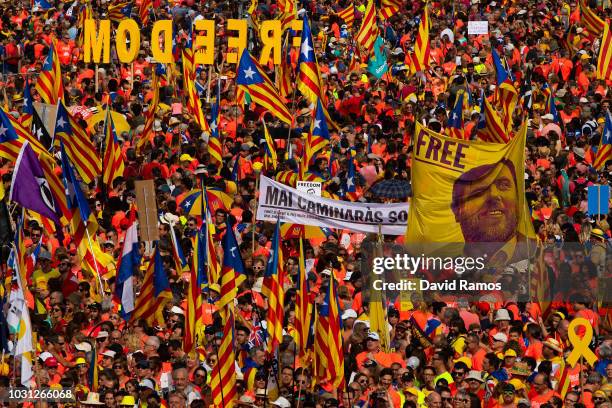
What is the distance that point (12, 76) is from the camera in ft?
98.5

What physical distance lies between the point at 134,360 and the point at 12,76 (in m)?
11.9

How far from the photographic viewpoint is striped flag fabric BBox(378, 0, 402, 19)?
32.5 m

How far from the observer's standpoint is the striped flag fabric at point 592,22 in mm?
30688

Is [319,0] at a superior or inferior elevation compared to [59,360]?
superior

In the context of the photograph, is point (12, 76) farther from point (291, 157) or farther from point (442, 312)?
point (442, 312)

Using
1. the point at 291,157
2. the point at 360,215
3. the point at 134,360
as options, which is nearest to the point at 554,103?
the point at 291,157

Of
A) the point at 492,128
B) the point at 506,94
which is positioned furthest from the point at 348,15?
the point at 492,128

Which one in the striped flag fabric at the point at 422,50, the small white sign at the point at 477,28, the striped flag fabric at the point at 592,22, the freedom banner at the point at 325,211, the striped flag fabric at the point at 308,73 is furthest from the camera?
the small white sign at the point at 477,28

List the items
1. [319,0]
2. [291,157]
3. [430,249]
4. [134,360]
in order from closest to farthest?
[134,360] < [430,249] < [291,157] < [319,0]

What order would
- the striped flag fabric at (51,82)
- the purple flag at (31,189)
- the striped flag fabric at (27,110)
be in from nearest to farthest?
1. the purple flag at (31,189)
2. the striped flag fabric at (27,110)
3. the striped flag fabric at (51,82)

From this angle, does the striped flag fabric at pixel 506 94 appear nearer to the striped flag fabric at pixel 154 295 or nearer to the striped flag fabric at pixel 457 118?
the striped flag fabric at pixel 457 118

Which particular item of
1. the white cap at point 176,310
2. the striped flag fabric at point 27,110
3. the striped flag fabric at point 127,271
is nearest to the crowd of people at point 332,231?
the white cap at point 176,310

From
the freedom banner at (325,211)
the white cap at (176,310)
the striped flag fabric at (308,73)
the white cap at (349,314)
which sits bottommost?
the white cap at (176,310)
